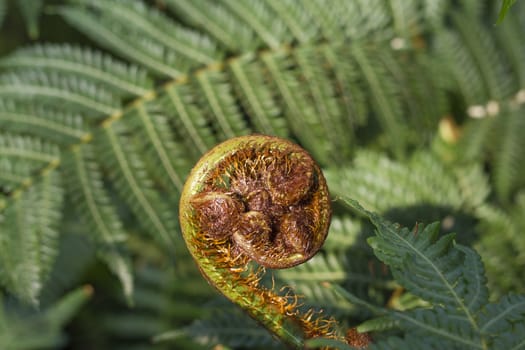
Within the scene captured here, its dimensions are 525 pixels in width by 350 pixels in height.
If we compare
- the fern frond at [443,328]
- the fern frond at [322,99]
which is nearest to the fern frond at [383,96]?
the fern frond at [322,99]

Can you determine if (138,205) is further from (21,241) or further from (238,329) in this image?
(238,329)

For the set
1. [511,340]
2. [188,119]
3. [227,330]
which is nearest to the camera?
[511,340]

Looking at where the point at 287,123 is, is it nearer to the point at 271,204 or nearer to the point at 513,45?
the point at 271,204

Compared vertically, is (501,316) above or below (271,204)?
below

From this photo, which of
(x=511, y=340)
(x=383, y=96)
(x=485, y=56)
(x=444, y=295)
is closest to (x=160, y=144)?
(x=383, y=96)

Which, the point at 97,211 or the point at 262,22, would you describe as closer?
the point at 97,211

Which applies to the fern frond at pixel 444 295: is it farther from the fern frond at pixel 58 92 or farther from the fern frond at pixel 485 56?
the fern frond at pixel 485 56

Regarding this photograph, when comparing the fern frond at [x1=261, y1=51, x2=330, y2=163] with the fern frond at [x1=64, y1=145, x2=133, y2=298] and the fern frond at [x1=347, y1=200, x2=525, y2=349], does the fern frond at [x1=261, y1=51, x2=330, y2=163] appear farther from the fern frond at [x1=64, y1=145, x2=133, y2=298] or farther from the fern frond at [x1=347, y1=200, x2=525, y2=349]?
the fern frond at [x1=347, y1=200, x2=525, y2=349]

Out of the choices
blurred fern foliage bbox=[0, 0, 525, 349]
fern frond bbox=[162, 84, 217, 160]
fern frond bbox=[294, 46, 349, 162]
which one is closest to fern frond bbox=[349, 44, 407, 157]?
blurred fern foliage bbox=[0, 0, 525, 349]

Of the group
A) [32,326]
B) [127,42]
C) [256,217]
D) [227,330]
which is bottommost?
[32,326]
